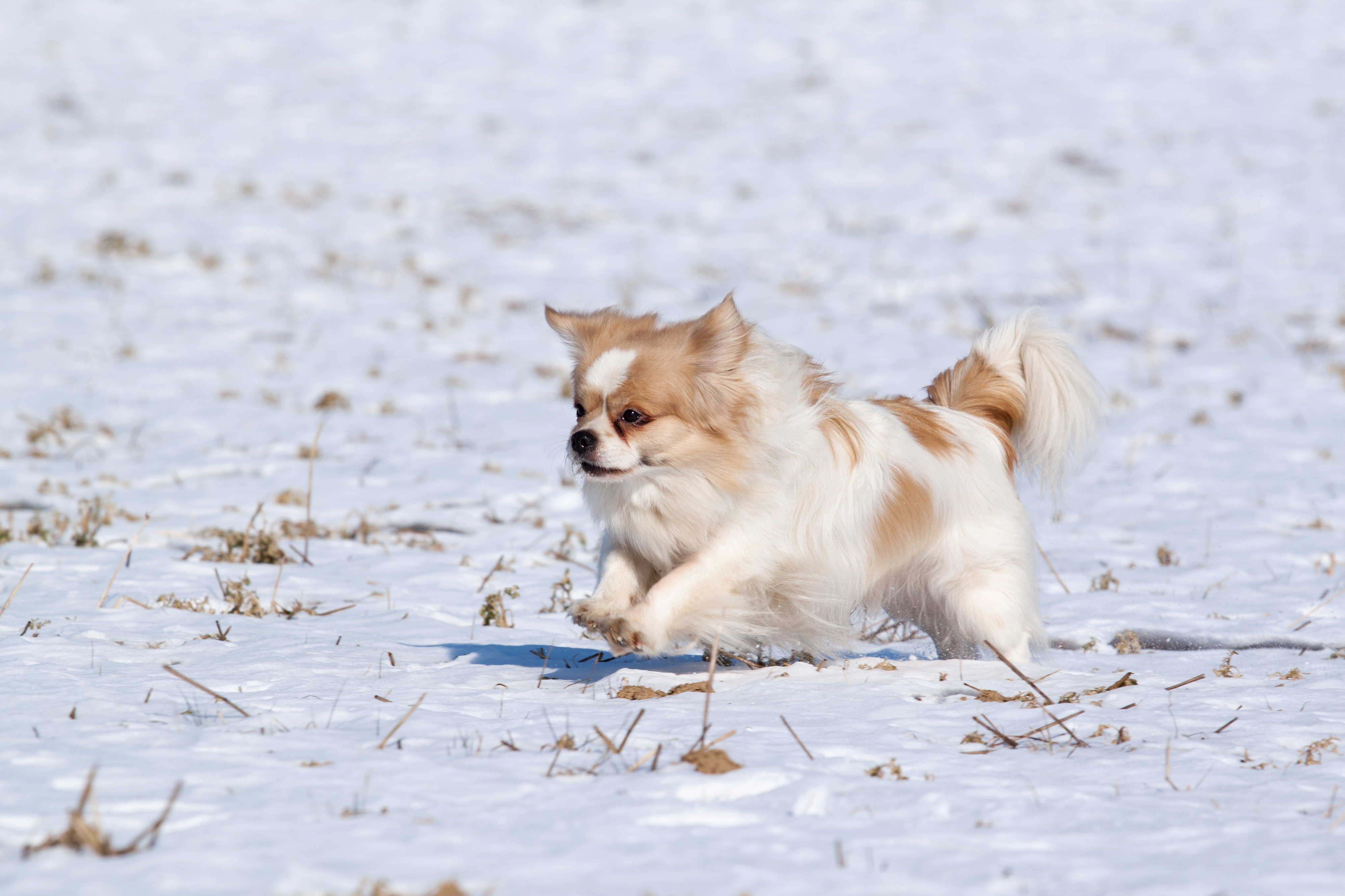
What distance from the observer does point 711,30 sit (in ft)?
68.1

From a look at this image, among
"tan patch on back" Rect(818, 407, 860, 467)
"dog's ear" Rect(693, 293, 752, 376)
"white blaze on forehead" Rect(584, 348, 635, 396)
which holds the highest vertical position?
"dog's ear" Rect(693, 293, 752, 376)

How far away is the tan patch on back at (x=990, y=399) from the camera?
482 centimetres

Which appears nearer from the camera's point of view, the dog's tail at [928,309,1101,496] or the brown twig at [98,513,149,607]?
the brown twig at [98,513,149,607]

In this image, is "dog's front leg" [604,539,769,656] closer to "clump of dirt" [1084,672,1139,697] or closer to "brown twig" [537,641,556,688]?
"brown twig" [537,641,556,688]

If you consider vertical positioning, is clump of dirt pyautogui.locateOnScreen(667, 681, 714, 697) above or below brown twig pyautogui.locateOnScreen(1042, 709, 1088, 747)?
below

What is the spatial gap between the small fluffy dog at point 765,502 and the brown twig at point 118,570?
1898 millimetres

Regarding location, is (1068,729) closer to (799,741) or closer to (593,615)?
(799,741)

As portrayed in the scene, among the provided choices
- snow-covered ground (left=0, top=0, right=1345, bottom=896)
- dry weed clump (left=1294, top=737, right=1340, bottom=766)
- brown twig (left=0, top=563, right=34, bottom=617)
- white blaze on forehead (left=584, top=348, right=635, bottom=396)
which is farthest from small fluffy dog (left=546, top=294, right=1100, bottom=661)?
brown twig (left=0, top=563, right=34, bottom=617)

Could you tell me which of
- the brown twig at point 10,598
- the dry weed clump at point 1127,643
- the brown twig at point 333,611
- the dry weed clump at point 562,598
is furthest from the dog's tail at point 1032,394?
the brown twig at point 10,598

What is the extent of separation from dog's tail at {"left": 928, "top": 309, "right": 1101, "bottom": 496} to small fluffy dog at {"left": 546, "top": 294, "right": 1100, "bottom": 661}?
376 mm

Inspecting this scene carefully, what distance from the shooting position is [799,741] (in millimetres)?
2861

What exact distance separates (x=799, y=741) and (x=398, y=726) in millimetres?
957

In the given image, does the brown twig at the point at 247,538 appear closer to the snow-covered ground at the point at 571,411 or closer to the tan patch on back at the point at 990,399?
the snow-covered ground at the point at 571,411

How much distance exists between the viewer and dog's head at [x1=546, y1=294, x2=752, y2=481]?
3848 millimetres
